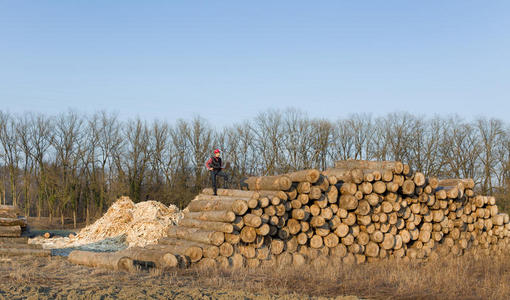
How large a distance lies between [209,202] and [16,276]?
4985 mm

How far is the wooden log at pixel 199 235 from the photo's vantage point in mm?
10320

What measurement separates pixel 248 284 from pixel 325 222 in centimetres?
424

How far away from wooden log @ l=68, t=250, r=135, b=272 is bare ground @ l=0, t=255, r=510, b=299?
318mm

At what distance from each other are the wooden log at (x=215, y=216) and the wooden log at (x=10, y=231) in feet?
22.1

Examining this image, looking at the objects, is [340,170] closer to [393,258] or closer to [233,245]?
[393,258]

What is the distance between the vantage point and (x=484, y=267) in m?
11.4

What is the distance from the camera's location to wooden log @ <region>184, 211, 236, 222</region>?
10.4 m

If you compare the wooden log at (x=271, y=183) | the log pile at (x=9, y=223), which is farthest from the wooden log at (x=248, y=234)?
the log pile at (x=9, y=223)

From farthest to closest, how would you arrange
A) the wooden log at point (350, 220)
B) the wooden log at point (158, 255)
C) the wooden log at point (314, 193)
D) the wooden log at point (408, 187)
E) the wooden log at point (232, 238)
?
the wooden log at point (408, 187)
the wooden log at point (350, 220)
the wooden log at point (314, 193)
the wooden log at point (232, 238)
the wooden log at point (158, 255)

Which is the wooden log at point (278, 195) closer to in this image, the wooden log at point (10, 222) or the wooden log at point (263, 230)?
the wooden log at point (263, 230)

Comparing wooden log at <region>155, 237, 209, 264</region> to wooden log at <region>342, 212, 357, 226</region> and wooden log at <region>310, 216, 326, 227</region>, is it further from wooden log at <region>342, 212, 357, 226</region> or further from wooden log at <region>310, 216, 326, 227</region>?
wooden log at <region>342, 212, 357, 226</region>

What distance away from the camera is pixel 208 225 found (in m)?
11.0

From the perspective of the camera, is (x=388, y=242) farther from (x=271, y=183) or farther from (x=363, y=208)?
(x=271, y=183)

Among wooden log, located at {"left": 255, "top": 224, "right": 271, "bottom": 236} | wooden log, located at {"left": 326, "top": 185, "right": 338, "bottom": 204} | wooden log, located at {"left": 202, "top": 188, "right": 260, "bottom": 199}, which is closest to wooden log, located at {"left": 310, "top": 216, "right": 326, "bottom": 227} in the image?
wooden log, located at {"left": 326, "top": 185, "right": 338, "bottom": 204}
